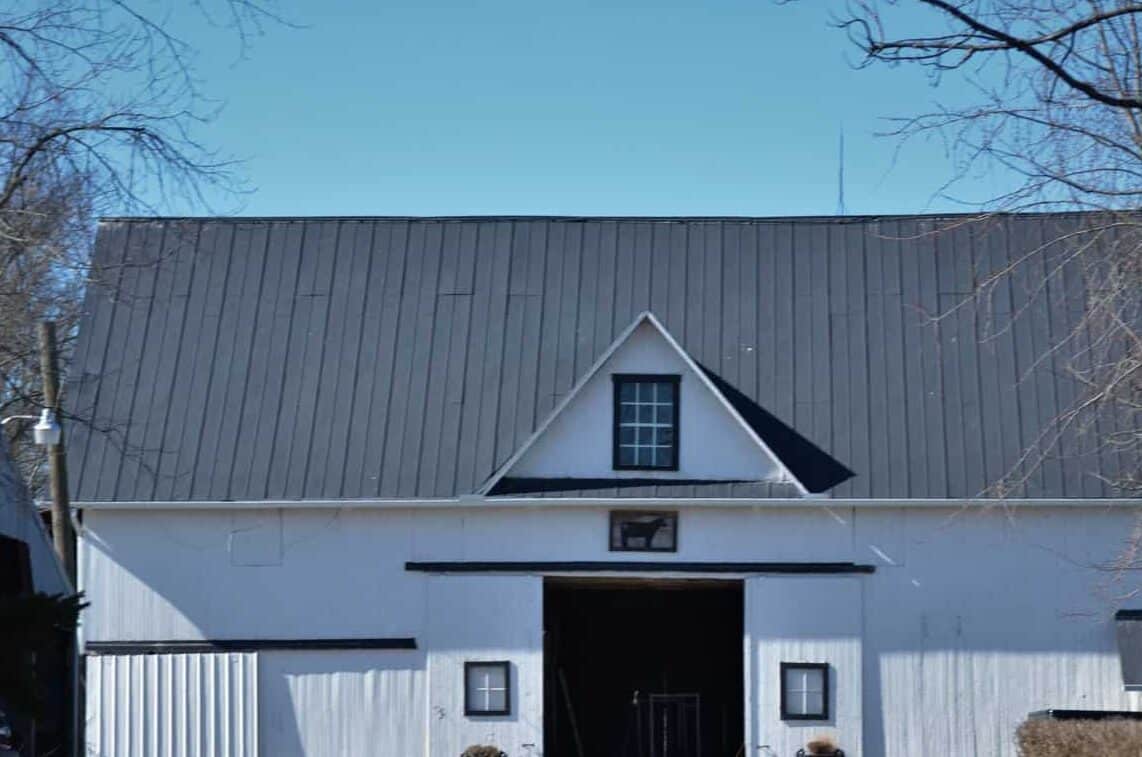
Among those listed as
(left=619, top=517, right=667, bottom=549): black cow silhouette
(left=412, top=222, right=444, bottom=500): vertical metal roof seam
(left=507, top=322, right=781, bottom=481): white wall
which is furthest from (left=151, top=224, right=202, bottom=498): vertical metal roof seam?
(left=619, top=517, right=667, bottom=549): black cow silhouette

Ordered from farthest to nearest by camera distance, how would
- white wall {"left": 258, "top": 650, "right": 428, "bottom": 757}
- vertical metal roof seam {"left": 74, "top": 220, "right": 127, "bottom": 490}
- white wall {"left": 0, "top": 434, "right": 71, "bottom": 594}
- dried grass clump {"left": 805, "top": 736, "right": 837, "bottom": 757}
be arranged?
1. vertical metal roof seam {"left": 74, "top": 220, "right": 127, "bottom": 490}
2. white wall {"left": 258, "top": 650, "right": 428, "bottom": 757}
3. dried grass clump {"left": 805, "top": 736, "right": 837, "bottom": 757}
4. white wall {"left": 0, "top": 434, "right": 71, "bottom": 594}

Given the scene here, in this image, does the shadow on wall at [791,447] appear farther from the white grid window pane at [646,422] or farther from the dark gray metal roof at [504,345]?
the white grid window pane at [646,422]

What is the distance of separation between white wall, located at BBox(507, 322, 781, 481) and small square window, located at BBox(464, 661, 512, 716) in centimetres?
255

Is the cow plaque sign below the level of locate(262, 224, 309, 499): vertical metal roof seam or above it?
below

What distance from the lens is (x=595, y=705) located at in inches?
1145

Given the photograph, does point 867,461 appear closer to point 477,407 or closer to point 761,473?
point 761,473

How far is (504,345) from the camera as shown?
26594 millimetres

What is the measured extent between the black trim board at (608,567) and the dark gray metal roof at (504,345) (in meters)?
0.98

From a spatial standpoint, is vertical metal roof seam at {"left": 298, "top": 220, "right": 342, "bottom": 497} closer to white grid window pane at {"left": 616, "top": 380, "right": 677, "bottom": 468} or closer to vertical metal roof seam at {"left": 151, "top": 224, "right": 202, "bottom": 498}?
vertical metal roof seam at {"left": 151, "top": 224, "right": 202, "bottom": 498}

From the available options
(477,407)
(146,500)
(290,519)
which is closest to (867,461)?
(477,407)

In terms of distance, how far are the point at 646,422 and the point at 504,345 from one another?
276cm

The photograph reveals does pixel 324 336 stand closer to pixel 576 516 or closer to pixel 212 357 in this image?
pixel 212 357

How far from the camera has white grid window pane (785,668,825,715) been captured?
24.2 m

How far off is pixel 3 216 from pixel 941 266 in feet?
55.5
